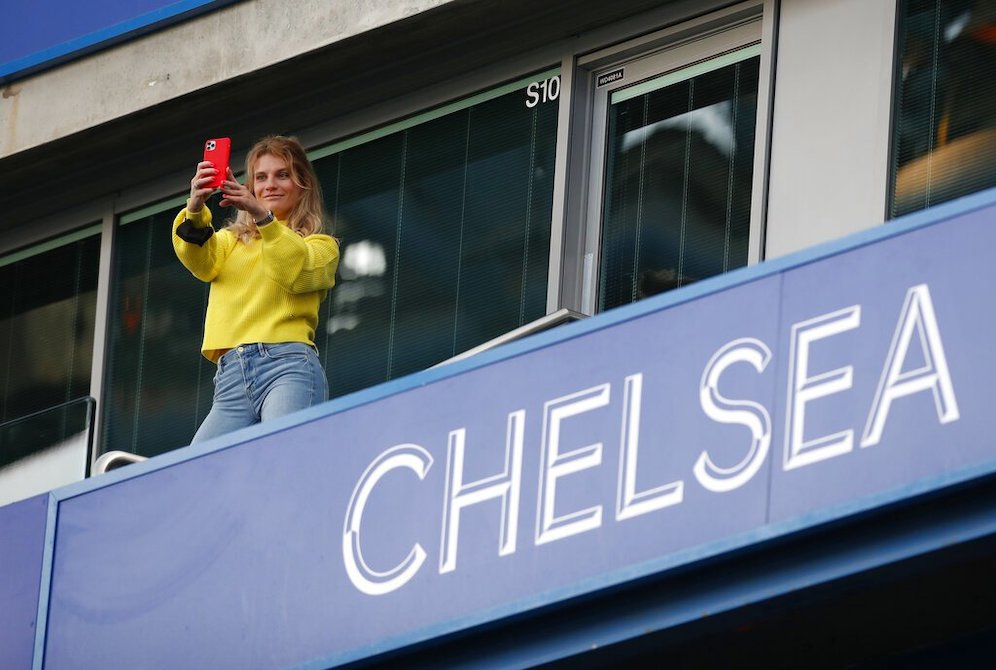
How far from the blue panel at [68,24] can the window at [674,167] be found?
2.38 m

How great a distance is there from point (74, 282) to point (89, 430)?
10.4ft

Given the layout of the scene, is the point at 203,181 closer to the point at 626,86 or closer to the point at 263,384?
the point at 263,384

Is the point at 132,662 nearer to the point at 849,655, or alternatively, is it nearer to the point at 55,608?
the point at 55,608

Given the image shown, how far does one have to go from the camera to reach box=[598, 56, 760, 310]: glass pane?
395 inches

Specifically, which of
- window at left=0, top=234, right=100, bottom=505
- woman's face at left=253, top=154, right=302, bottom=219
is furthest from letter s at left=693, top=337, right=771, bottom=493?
window at left=0, top=234, right=100, bottom=505

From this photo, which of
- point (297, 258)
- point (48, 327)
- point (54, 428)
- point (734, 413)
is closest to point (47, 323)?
point (48, 327)

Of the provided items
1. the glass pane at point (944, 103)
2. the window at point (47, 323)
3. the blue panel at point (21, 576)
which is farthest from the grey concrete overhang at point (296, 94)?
the blue panel at point (21, 576)

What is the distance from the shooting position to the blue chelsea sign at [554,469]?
6562 mm

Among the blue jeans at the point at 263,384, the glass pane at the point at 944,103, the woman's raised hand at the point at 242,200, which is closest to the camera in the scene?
the woman's raised hand at the point at 242,200

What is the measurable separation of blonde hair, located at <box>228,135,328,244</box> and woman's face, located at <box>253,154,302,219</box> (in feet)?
0.06

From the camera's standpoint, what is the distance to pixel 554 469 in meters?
7.43

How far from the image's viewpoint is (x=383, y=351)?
11.1 metres

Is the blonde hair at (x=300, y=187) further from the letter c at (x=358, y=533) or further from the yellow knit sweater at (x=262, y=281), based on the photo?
the letter c at (x=358, y=533)

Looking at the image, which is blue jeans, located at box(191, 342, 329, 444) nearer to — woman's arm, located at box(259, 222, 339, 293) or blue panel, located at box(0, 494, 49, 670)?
woman's arm, located at box(259, 222, 339, 293)
